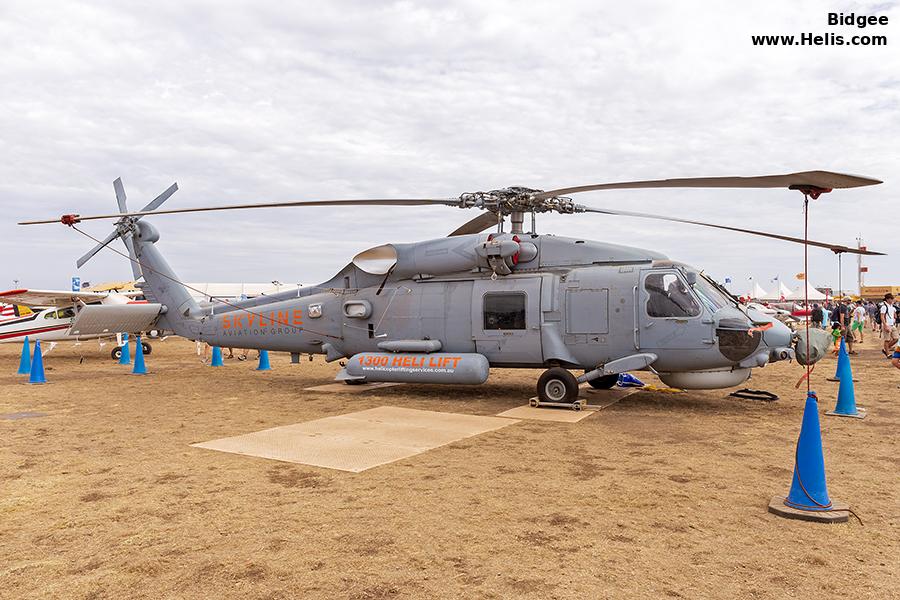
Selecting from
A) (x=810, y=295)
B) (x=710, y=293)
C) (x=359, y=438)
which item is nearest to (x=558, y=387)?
(x=710, y=293)

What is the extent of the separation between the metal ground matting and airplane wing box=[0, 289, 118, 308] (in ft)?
53.3

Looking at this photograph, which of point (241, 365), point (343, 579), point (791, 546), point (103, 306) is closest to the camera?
point (343, 579)

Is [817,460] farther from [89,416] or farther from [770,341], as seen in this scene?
[89,416]

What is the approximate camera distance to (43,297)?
20.5 metres

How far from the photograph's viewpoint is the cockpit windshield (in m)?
9.08

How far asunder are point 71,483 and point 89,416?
418 cm

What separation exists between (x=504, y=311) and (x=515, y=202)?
5.87 ft

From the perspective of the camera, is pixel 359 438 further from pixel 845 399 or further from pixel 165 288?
pixel 165 288

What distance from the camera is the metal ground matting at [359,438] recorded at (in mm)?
6371

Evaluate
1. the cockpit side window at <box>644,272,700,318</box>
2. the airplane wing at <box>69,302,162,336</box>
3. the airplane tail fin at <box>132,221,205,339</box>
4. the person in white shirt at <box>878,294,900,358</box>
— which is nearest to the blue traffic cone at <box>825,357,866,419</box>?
the cockpit side window at <box>644,272,700,318</box>

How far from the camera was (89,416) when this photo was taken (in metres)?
9.16

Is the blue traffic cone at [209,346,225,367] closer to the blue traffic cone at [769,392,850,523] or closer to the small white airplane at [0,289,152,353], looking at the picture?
the small white airplane at [0,289,152,353]

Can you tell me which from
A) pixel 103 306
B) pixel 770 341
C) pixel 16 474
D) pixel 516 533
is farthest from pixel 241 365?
pixel 516 533

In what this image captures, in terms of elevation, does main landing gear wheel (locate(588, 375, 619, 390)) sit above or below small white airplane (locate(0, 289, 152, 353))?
below
